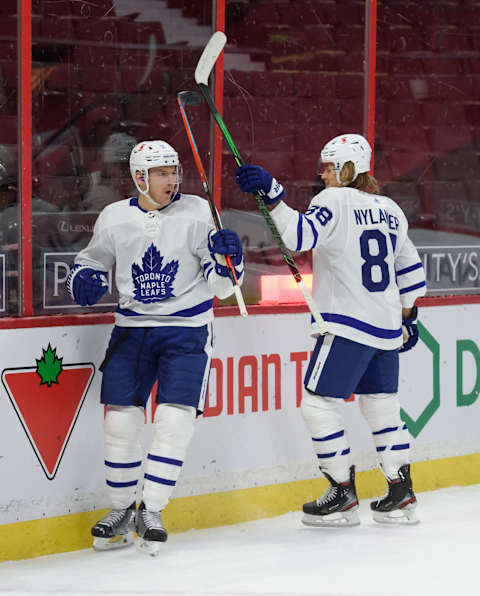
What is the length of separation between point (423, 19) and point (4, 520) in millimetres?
2924

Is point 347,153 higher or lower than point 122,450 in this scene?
higher

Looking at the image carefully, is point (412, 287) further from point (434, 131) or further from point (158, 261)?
point (434, 131)

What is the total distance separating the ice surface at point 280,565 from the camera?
12.6 feet

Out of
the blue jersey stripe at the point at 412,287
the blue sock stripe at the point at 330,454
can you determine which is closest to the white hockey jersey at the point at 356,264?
the blue jersey stripe at the point at 412,287

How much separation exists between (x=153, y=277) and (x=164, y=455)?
575 millimetres

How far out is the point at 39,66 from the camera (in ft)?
14.6

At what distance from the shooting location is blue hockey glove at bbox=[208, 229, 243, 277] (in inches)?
164

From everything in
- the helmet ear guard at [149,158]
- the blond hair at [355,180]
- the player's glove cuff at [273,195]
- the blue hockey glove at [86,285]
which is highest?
the helmet ear guard at [149,158]

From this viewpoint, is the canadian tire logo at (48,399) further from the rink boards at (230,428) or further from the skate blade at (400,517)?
the skate blade at (400,517)

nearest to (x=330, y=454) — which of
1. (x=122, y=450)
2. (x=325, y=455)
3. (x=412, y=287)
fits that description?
(x=325, y=455)

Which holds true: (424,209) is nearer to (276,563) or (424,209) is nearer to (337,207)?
(337,207)

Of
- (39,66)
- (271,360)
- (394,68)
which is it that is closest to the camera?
(39,66)

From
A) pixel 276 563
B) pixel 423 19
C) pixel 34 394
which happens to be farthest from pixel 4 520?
pixel 423 19

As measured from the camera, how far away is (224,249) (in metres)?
4.16
